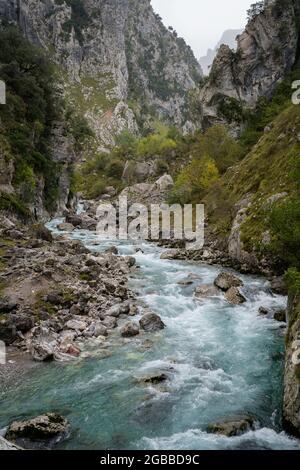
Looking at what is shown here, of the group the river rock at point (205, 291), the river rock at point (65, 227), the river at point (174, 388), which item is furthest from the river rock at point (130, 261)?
the river rock at point (65, 227)

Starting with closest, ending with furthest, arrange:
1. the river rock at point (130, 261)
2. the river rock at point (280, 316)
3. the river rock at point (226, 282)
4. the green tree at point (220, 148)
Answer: the river rock at point (280, 316) < the river rock at point (226, 282) < the river rock at point (130, 261) < the green tree at point (220, 148)

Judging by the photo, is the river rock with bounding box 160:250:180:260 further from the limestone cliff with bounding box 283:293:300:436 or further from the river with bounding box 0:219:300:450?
the limestone cliff with bounding box 283:293:300:436

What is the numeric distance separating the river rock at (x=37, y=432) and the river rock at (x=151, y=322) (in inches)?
388

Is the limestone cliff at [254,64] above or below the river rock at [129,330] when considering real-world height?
above

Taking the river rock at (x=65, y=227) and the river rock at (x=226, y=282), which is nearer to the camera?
the river rock at (x=226, y=282)

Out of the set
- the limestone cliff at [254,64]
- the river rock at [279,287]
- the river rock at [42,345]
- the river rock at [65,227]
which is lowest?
the river rock at [42,345]

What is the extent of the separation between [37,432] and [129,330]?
930 centimetres

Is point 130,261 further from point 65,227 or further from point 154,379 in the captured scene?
point 154,379

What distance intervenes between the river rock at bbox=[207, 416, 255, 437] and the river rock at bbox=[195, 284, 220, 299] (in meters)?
15.0

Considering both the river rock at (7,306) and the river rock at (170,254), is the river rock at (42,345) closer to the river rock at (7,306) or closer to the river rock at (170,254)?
the river rock at (7,306)

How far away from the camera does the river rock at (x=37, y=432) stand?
14.0 metres

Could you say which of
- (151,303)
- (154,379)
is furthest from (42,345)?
(151,303)

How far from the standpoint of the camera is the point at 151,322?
954 inches
